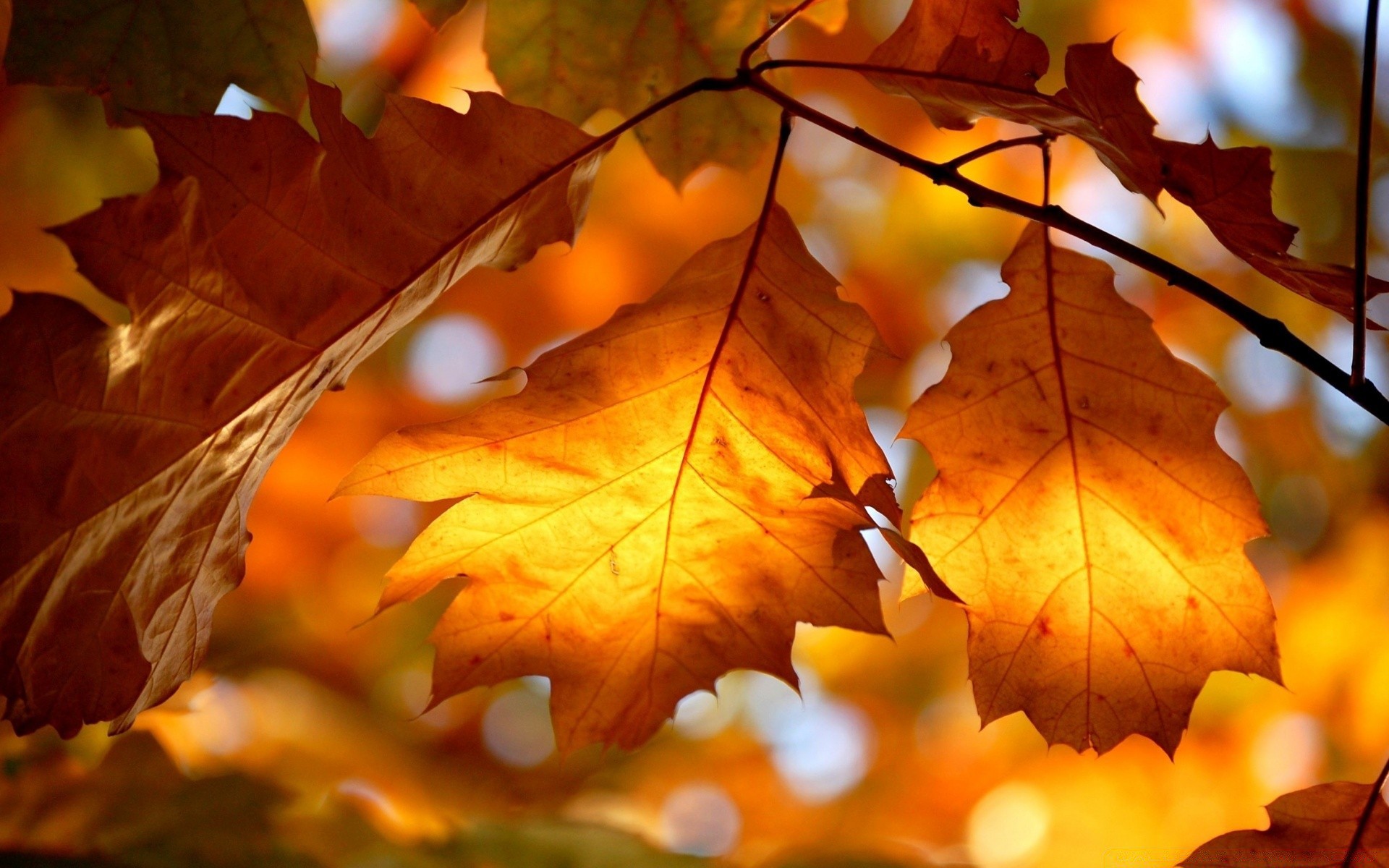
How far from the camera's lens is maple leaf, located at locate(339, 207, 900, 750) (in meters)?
0.70

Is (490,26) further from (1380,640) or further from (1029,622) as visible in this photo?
(1380,640)

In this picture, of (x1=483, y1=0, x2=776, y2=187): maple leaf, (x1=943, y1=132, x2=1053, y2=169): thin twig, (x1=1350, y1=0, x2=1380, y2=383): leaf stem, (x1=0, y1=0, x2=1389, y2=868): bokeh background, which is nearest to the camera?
(x1=1350, y1=0, x2=1380, y2=383): leaf stem

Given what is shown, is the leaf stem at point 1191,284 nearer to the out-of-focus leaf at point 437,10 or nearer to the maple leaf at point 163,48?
the out-of-focus leaf at point 437,10

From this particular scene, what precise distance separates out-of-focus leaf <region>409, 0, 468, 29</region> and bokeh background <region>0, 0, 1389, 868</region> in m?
1.07

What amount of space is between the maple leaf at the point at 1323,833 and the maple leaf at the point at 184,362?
743 millimetres

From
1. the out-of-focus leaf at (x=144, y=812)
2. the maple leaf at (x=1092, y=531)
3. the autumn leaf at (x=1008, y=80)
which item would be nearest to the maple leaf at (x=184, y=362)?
the autumn leaf at (x=1008, y=80)

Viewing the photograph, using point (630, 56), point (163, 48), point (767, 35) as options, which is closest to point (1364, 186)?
point (767, 35)

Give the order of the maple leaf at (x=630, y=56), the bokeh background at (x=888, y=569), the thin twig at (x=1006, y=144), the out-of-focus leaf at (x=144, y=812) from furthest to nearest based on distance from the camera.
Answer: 1. the bokeh background at (x=888, y=569)
2. the out-of-focus leaf at (x=144, y=812)
3. the maple leaf at (x=630, y=56)
4. the thin twig at (x=1006, y=144)

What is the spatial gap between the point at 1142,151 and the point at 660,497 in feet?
1.30

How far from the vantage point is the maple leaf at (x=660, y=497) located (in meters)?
0.70

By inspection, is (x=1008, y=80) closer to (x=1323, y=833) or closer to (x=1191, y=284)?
(x=1191, y=284)

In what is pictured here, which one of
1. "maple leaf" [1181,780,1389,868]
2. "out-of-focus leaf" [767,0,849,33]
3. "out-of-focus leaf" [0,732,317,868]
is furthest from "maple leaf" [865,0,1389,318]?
"out-of-focus leaf" [0,732,317,868]

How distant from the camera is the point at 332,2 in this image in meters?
1.67

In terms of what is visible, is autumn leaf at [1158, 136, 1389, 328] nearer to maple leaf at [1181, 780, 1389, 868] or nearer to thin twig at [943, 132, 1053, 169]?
thin twig at [943, 132, 1053, 169]
